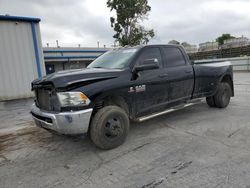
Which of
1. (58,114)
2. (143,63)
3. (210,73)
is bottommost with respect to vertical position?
(58,114)

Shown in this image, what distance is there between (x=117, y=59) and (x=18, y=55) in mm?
8548

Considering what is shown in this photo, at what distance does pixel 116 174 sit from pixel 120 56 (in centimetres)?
252

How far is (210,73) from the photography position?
18.1 ft

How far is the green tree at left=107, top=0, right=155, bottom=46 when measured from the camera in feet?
98.3

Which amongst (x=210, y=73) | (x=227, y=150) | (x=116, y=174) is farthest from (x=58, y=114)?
(x=210, y=73)

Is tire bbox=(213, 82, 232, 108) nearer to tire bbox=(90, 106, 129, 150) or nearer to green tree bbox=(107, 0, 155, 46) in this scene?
tire bbox=(90, 106, 129, 150)

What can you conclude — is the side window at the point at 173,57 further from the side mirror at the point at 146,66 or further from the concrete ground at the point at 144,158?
the concrete ground at the point at 144,158

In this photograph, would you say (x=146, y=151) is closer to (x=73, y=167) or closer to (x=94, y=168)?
(x=94, y=168)

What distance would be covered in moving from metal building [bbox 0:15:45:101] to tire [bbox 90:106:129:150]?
9.22 m

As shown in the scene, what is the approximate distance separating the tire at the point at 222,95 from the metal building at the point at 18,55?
943cm

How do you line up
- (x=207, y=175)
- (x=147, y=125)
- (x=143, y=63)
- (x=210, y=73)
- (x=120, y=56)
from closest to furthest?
(x=207, y=175) → (x=143, y=63) → (x=120, y=56) → (x=147, y=125) → (x=210, y=73)

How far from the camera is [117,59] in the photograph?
14.4 feet

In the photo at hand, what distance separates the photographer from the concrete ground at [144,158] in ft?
8.63

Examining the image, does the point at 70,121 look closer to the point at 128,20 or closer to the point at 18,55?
the point at 18,55
